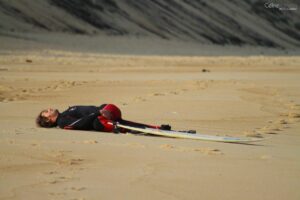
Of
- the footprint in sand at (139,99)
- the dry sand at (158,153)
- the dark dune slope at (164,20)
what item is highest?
the dark dune slope at (164,20)

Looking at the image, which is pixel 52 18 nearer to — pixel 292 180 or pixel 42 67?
pixel 42 67

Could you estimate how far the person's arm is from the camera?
28.4ft

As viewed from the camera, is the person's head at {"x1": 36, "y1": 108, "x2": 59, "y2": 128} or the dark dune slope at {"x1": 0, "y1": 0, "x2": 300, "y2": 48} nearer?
the person's head at {"x1": 36, "y1": 108, "x2": 59, "y2": 128}

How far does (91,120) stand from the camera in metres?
8.66

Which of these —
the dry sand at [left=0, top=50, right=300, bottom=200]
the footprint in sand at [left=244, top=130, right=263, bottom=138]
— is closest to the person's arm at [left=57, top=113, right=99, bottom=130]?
the dry sand at [left=0, top=50, right=300, bottom=200]

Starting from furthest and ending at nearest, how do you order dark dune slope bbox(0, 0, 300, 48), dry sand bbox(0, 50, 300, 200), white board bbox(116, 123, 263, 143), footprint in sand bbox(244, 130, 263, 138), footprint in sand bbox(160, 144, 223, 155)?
dark dune slope bbox(0, 0, 300, 48) → footprint in sand bbox(244, 130, 263, 138) → white board bbox(116, 123, 263, 143) → footprint in sand bbox(160, 144, 223, 155) → dry sand bbox(0, 50, 300, 200)

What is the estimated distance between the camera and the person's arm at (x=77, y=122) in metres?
8.65

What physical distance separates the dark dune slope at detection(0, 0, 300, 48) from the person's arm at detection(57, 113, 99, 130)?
3217 cm

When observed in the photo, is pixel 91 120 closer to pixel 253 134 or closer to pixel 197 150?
pixel 197 150

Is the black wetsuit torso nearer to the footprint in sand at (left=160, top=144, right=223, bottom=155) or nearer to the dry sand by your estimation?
the dry sand

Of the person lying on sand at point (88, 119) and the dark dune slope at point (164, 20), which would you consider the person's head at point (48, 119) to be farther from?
the dark dune slope at point (164, 20)

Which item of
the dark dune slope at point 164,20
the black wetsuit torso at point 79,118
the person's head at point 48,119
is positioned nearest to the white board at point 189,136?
the black wetsuit torso at point 79,118

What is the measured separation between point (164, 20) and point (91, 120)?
5134 cm

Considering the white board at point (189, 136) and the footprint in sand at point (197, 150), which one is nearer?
the footprint in sand at point (197, 150)
